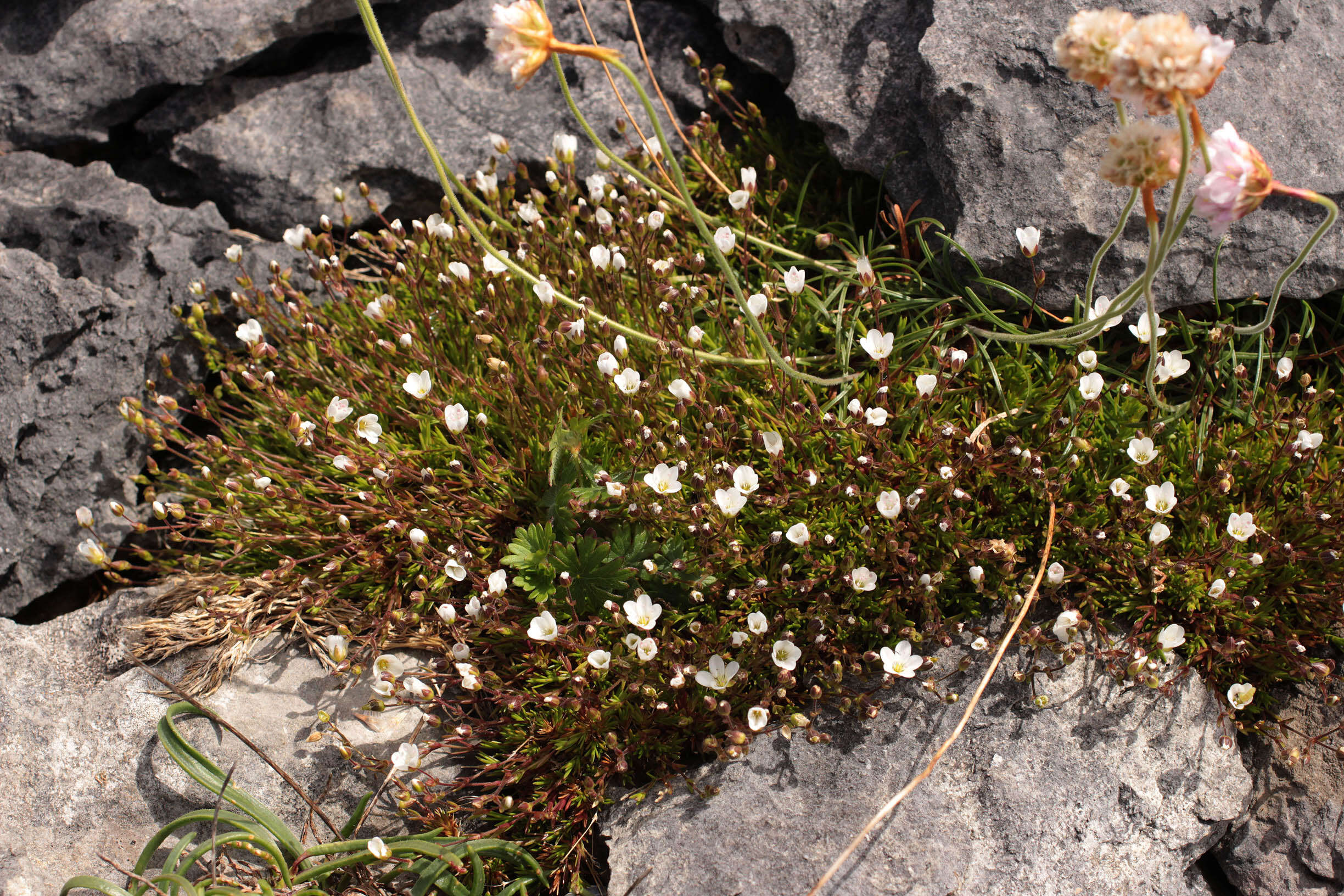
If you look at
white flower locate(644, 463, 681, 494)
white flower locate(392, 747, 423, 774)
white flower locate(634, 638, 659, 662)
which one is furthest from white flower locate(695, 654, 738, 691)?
white flower locate(392, 747, 423, 774)

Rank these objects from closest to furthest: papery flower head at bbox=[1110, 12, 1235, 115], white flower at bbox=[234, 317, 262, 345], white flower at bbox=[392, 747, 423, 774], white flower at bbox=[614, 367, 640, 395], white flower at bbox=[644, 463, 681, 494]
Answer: papery flower head at bbox=[1110, 12, 1235, 115]
white flower at bbox=[392, 747, 423, 774]
white flower at bbox=[644, 463, 681, 494]
white flower at bbox=[614, 367, 640, 395]
white flower at bbox=[234, 317, 262, 345]

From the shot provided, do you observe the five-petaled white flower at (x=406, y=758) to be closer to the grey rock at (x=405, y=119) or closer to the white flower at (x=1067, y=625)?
the white flower at (x=1067, y=625)

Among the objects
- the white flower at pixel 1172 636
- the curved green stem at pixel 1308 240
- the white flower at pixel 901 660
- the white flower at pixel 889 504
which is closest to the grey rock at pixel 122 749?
the white flower at pixel 901 660

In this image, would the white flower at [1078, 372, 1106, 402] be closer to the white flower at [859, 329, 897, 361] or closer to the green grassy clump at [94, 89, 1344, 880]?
the green grassy clump at [94, 89, 1344, 880]

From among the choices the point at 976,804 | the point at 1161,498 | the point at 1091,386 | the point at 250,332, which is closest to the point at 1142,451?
the point at 1161,498

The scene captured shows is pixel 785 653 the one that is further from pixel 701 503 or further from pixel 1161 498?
pixel 1161 498
